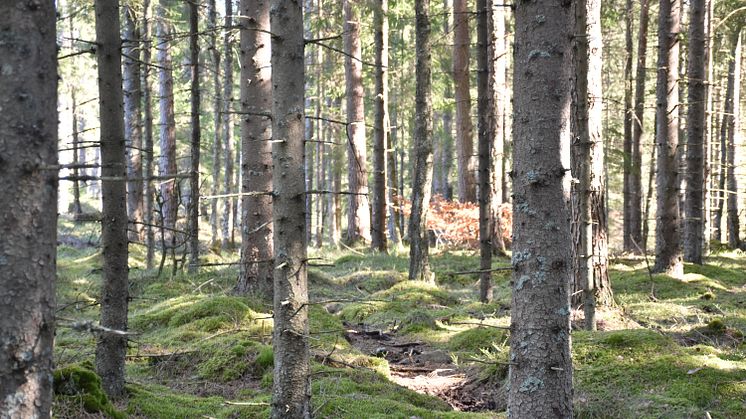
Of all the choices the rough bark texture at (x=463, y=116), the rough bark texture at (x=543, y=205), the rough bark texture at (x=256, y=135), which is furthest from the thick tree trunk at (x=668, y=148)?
the rough bark texture at (x=543, y=205)

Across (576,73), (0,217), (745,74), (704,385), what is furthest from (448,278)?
(745,74)

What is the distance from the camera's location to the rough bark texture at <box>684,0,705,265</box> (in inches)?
558

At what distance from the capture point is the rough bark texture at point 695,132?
14.2m

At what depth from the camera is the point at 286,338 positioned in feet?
16.1

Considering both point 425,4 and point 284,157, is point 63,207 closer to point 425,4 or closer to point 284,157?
point 425,4

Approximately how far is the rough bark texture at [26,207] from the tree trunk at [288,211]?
2179 mm

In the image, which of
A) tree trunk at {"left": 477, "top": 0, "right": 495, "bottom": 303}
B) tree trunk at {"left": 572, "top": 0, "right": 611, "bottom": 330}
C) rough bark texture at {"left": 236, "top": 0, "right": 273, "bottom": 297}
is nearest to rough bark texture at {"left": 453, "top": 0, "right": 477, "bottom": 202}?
tree trunk at {"left": 477, "top": 0, "right": 495, "bottom": 303}

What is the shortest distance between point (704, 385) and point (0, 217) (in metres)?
5.64

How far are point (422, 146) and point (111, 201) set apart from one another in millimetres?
7573

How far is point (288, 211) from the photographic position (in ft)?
16.0

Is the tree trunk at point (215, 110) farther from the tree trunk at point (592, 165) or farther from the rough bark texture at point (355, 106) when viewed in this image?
the tree trunk at point (592, 165)

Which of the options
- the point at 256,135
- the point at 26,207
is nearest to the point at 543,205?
the point at 26,207

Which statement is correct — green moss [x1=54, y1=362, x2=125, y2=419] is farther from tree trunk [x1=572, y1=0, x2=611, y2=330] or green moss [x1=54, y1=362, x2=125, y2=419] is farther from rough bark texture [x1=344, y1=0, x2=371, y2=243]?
rough bark texture [x1=344, y1=0, x2=371, y2=243]

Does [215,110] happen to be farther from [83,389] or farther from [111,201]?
[83,389]
